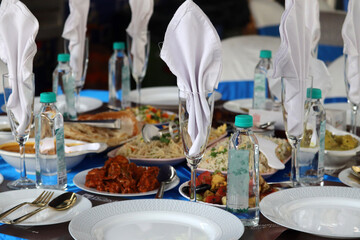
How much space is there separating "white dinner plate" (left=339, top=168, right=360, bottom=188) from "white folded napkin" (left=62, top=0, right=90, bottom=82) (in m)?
1.23

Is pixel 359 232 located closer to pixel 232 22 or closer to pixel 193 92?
pixel 193 92

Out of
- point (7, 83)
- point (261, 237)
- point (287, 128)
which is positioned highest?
point (7, 83)

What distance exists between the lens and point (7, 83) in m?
1.52

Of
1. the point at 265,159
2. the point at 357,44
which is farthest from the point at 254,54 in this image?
the point at 265,159

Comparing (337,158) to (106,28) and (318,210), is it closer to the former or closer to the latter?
(318,210)

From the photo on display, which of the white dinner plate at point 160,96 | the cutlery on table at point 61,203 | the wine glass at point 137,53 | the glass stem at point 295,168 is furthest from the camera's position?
the white dinner plate at point 160,96

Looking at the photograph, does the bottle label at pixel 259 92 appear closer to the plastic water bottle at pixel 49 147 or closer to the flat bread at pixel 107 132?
Answer: the flat bread at pixel 107 132

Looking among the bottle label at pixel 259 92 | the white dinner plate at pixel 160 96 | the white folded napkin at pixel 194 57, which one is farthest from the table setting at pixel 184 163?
the white dinner plate at pixel 160 96

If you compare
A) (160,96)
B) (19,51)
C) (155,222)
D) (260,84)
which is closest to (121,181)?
(155,222)

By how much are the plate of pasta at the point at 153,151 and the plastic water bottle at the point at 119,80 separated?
0.67 m

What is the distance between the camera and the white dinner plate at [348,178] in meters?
1.50

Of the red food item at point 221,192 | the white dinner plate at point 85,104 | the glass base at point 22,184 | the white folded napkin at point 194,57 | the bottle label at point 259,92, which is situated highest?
the white folded napkin at point 194,57

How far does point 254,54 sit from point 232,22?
12.7 ft

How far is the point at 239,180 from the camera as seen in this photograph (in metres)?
1.23
